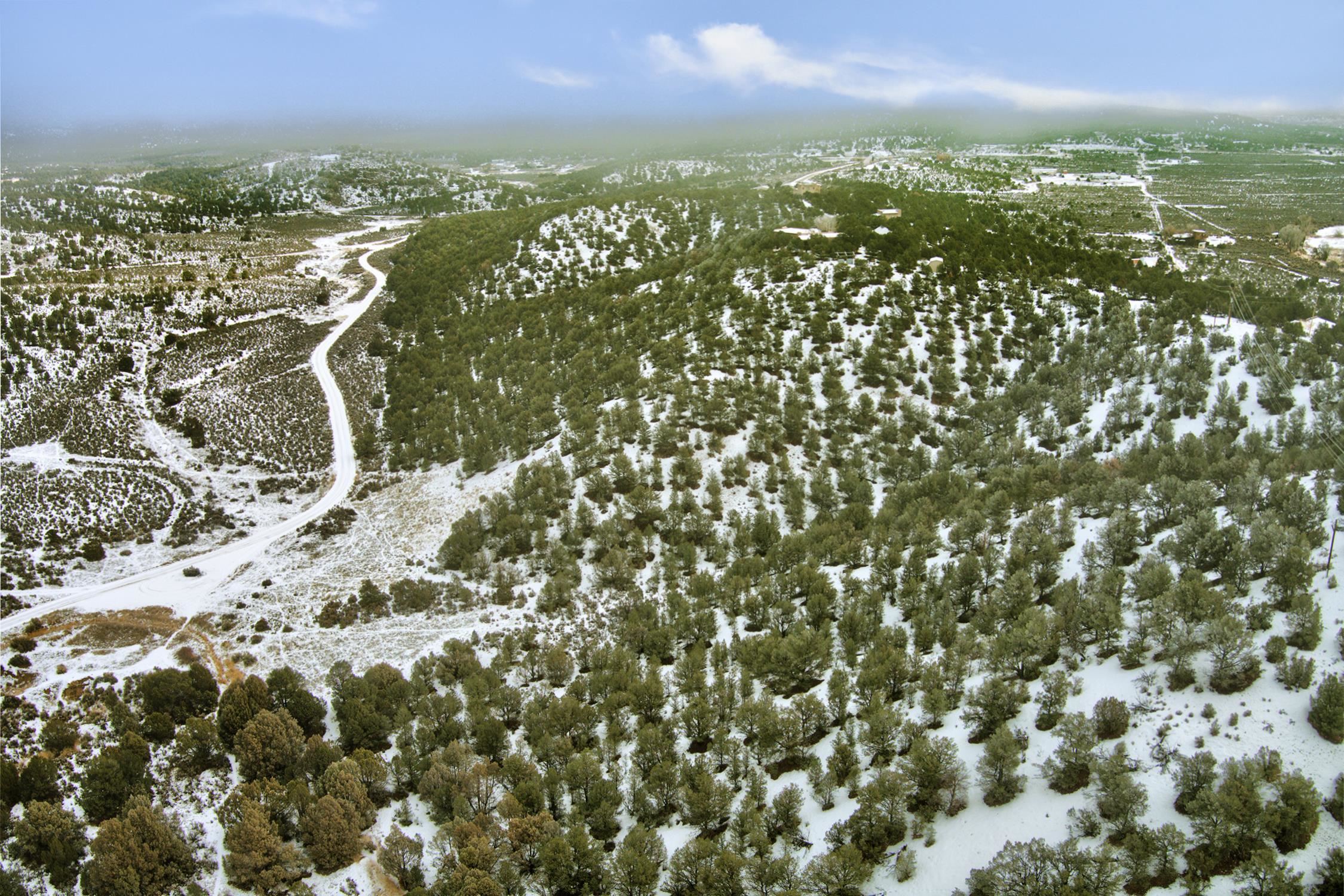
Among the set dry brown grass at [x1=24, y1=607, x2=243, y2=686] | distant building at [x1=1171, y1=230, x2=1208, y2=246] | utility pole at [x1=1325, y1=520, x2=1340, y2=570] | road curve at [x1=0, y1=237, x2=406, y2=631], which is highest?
distant building at [x1=1171, y1=230, x2=1208, y2=246]

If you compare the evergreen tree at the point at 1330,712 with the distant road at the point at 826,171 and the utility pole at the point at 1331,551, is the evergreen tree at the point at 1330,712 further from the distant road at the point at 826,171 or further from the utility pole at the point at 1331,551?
the distant road at the point at 826,171

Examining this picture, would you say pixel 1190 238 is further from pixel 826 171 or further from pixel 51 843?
pixel 51 843

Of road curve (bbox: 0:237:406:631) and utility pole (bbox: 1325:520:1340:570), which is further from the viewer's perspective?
road curve (bbox: 0:237:406:631)

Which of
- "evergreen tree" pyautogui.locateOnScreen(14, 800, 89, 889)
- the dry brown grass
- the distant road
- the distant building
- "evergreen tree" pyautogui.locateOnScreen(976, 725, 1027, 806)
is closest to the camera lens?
"evergreen tree" pyautogui.locateOnScreen(976, 725, 1027, 806)

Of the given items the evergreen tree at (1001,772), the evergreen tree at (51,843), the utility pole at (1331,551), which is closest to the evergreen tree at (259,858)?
the evergreen tree at (51,843)

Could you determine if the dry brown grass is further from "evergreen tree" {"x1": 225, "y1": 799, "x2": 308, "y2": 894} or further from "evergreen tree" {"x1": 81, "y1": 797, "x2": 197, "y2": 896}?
"evergreen tree" {"x1": 225, "y1": 799, "x2": 308, "y2": 894}

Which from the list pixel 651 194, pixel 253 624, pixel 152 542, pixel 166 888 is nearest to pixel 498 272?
pixel 651 194

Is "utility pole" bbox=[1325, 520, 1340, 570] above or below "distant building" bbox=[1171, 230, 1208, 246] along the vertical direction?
below

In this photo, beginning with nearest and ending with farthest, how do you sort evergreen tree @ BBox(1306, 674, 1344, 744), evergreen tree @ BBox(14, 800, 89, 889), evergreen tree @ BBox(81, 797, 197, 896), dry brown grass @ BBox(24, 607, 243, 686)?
evergreen tree @ BBox(1306, 674, 1344, 744) → evergreen tree @ BBox(81, 797, 197, 896) → evergreen tree @ BBox(14, 800, 89, 889) → dry brown grass @ BBox(24, 607, 243, 686)

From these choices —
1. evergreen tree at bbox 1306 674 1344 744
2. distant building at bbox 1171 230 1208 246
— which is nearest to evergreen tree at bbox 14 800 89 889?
evergreen tree at bbox 1306 674 1344 744

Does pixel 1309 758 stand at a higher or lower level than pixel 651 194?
lower

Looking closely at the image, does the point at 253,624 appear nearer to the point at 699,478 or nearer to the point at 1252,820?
the point at 699,478
